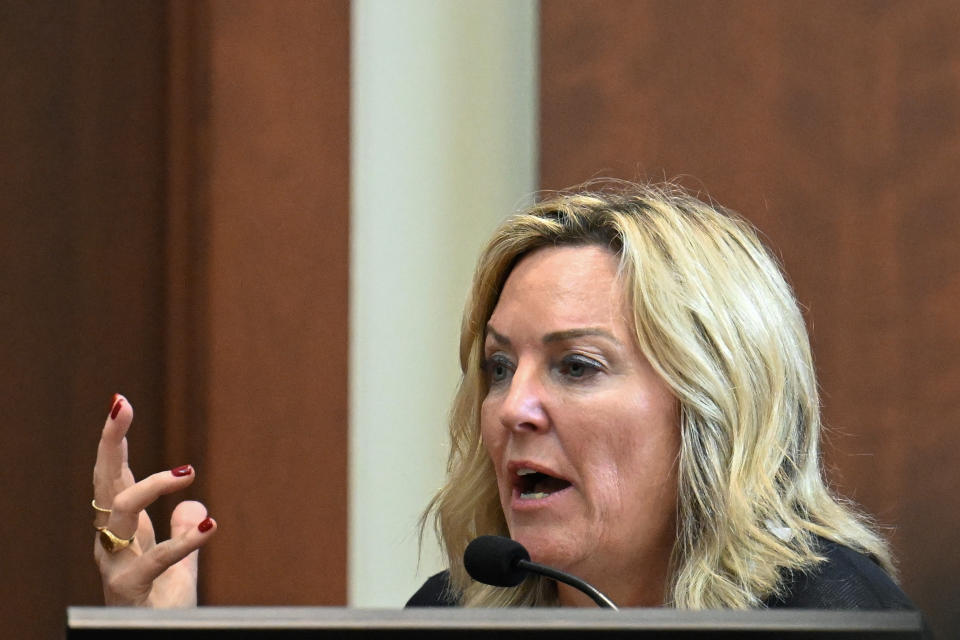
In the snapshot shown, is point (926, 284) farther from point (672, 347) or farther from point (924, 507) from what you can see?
point (924, 507)

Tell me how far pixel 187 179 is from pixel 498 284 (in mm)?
831

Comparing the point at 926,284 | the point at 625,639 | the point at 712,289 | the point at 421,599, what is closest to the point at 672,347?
the point at 712,289

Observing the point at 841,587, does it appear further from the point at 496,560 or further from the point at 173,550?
the point at 173,550

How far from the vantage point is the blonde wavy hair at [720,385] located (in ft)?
4.89

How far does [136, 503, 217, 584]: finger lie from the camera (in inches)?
57.8

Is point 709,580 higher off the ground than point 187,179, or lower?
lower

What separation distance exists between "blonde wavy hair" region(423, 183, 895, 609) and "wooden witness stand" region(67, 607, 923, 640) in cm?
84

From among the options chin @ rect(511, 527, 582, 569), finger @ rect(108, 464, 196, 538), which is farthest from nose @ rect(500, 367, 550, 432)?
finger @ rect(108, 464, 196, 538)

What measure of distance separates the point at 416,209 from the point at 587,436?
1064mm

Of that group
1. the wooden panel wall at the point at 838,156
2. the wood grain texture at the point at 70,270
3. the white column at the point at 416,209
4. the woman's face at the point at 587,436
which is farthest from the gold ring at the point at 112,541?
the wooden panel wall at the point at 838,156

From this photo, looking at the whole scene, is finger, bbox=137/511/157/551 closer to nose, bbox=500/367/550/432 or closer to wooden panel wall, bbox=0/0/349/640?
nose, bbox=500/367/550/432

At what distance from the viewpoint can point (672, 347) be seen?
1.54m

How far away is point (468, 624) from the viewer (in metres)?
0.60

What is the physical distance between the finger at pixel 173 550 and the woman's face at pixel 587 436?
1.23ft
